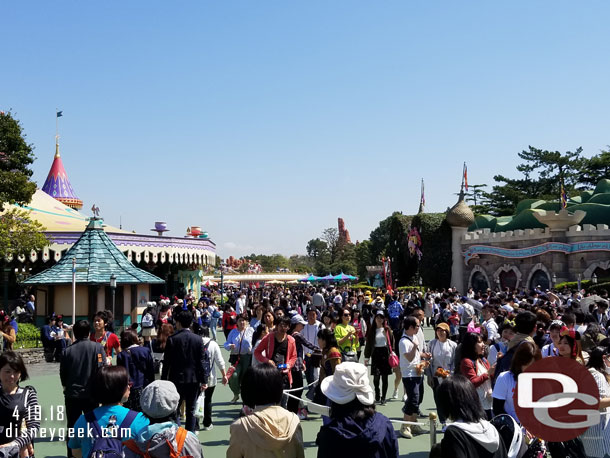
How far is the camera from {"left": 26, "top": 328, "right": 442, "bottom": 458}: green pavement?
679 cm

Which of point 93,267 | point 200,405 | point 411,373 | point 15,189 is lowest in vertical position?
point 200,405

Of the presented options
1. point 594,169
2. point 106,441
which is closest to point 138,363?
point 106,441

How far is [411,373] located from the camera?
749 cm

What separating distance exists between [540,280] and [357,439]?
28406 mm

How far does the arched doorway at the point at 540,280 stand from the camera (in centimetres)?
2892

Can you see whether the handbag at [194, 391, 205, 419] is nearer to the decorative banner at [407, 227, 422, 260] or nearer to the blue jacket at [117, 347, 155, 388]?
the blue jacket at [117, 347, 155, 388]

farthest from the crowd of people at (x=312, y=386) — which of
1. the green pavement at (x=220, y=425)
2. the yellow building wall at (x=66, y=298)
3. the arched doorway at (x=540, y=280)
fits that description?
the arched doorway at (x=540, y=280)

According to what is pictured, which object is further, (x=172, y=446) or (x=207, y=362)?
(x=207, y=362)

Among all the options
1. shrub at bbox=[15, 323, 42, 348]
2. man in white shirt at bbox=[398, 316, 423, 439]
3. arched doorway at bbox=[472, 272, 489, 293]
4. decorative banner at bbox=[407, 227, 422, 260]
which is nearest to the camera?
man in white shirt at bbox=[398, 316, 423, 439]

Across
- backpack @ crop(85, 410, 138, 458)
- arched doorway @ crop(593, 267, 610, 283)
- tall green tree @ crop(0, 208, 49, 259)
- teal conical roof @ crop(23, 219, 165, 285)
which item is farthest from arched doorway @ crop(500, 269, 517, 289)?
backpack @ crop(85, 410, 138, 458)

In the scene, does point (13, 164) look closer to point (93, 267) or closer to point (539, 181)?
point (93, 267)

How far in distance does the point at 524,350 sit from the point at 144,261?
87.1ft

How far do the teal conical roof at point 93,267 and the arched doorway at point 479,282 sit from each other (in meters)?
20.4

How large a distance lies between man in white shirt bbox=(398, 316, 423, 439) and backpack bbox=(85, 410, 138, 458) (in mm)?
4331
